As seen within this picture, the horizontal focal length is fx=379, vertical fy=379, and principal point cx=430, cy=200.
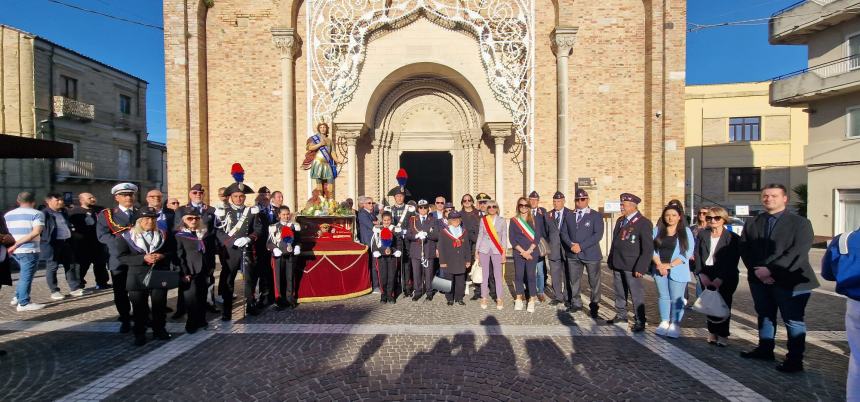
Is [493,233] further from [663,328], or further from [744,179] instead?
[744,179]

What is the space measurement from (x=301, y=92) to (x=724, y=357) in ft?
42.1

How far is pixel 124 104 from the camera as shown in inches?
1097

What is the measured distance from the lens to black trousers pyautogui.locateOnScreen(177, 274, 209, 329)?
5254 millimetres

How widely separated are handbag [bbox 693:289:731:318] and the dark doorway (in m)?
14.0

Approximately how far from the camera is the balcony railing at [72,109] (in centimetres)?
2212

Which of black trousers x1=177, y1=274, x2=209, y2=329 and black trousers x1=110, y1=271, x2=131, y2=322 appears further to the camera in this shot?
black trousers x1=110, y1=271, x2=131, y2=322

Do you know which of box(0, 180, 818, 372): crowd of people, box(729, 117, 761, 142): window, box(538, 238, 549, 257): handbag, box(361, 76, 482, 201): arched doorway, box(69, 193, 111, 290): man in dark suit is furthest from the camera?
box(729, 117, 761, 142): window

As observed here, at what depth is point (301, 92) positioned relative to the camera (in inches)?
509

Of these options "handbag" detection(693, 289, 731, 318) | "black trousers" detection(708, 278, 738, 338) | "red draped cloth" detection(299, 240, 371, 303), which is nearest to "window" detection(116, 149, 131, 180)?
"red draped cloth" detection(299, 240, 371, 303)

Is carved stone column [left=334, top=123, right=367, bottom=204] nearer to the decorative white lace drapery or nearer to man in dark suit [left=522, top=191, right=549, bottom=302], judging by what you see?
the decorative white lace drapery

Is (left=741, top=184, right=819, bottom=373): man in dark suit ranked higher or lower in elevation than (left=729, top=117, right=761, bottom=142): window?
lower

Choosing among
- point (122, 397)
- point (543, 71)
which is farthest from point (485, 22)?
point (122, 397)

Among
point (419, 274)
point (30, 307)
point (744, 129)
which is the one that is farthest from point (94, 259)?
point (744, 129)

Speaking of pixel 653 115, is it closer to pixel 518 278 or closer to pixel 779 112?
pixel 518 278
